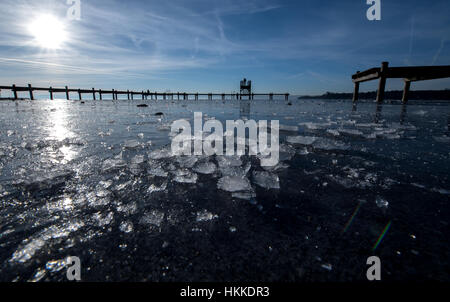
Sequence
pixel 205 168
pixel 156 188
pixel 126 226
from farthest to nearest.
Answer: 1. pixel 205 168
2. pixel 156 188
3. pixel 126 226

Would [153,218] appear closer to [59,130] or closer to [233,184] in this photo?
[233,184]

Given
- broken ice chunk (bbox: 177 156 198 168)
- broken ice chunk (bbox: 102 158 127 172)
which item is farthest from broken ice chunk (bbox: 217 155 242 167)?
broken ice chunk (bbox: 102 158 127 172)

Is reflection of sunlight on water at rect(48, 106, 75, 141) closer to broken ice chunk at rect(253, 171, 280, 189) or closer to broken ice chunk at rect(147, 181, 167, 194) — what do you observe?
broken ice chunk at rect(147, 181, 167, 194)

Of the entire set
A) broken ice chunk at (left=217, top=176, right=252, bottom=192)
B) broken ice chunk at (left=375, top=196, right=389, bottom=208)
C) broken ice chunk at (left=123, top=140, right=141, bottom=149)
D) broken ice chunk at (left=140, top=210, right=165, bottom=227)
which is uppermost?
broken ice chunk at (left=123, top=140, right=141, bottom=149)

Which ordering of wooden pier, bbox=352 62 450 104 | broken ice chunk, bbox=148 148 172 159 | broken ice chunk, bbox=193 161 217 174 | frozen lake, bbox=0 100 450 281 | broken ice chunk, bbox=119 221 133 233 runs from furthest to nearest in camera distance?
wooden pier, bbox=352 62 450 104
broken ice chunk, bbox=148 148 172 159
broken ice chunk, bbox=193 161 217 174
broken ice chunk, bbox=119 221 133 233
frozen lake, bbox=0 100 450 281

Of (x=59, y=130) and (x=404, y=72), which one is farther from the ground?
(x=404, y=72)

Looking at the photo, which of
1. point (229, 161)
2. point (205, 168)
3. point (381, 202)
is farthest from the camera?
point (229, 161)

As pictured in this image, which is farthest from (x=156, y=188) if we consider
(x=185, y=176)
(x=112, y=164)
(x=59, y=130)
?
(x=59, y=130)

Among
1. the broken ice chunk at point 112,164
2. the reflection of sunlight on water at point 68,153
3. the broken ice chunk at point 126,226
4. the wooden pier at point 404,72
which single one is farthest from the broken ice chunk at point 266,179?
the wooden pier at point 404,72

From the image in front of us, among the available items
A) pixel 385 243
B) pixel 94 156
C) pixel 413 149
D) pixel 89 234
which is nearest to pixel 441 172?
pixel 413 149

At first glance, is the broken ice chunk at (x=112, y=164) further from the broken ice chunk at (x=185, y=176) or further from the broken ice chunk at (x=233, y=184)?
the broken ice chunk at (x=233, y=184)

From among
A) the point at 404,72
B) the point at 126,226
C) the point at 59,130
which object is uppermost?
the point at 404,72

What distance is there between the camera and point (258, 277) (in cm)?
82
